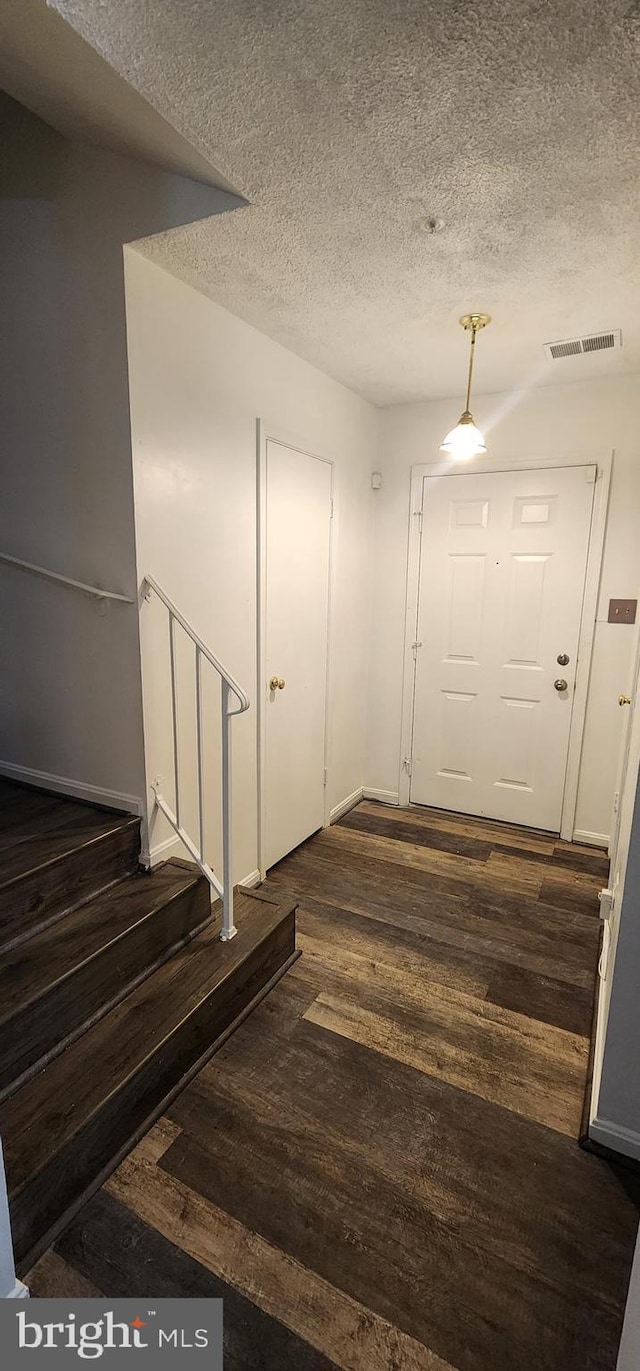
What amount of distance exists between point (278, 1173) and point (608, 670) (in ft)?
8.73

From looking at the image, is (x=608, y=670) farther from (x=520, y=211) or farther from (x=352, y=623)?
(x=520, y=211)

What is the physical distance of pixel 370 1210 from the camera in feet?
4.44

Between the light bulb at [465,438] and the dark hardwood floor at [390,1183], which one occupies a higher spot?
the light bulb at [465,438]

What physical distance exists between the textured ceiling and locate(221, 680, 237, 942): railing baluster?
1391 millimetres

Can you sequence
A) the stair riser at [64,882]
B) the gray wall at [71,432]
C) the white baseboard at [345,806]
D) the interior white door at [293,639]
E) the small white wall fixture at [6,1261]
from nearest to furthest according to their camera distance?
the small white wall fixture at [6,1261], the stair riser at [64,882], the gray wall at [71,432], the interior white door at [293,639], the white baseboard at [345,806]

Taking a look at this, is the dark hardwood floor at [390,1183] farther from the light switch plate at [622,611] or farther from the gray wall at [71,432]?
the light switch plate at [622,611]

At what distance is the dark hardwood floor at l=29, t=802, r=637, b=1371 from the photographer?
1152 mm

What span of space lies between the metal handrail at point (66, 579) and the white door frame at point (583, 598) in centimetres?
204

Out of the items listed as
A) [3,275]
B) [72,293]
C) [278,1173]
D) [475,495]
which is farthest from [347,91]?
[278,1173]

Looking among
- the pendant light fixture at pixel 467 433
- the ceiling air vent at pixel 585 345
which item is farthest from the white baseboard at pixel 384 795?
the ceiling air vent at pixel 585 345

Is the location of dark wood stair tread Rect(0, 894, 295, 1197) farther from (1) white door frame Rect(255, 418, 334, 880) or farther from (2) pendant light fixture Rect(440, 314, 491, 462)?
(2) pendant light fixture Rect(440, 314, 491, 462)

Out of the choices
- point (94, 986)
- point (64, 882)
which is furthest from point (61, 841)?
point (94, 986)

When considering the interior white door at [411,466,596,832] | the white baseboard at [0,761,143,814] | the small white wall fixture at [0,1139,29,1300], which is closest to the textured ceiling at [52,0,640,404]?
the interior white door at [411,466,596,832]

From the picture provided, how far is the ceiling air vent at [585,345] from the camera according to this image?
240 cm
